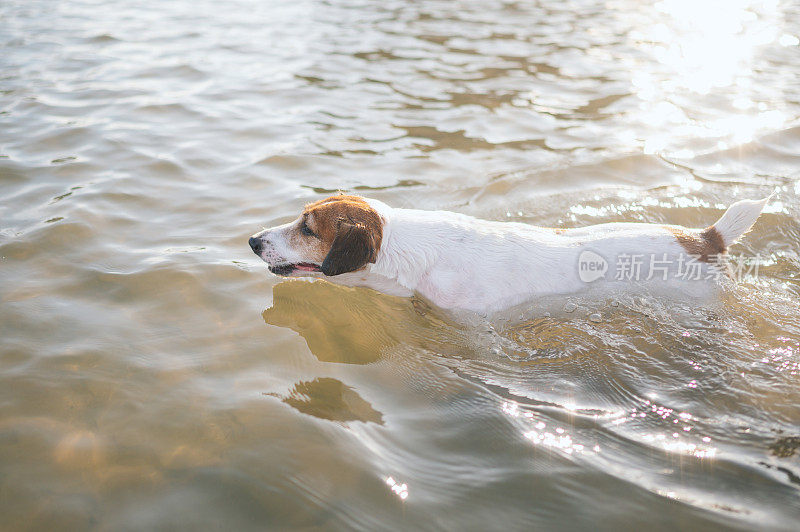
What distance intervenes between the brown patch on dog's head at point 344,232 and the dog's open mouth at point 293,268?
0.14m

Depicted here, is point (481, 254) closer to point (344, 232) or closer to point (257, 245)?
point (344, 232)

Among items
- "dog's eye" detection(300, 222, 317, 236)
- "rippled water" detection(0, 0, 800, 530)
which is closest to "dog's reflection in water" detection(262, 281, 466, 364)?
"rippled water" detection(0, 0, 800, 530)

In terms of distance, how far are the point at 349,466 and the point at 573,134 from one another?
6.49 m

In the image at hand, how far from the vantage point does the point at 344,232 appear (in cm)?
486

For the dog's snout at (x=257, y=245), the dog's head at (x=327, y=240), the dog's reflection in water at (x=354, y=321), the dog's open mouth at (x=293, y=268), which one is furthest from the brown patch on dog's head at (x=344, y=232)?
the dog's reflection in water at (x=354, y=321)

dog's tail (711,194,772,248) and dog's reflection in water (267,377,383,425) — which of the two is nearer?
dog's reflection in water (267,377,383,425)

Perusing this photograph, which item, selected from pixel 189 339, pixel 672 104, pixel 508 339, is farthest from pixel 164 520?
pixel 672 104

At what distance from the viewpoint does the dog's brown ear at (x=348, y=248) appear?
486 centimetres

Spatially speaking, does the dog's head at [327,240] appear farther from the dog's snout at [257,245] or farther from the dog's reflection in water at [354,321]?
the dog's reflection in water at [354,321]

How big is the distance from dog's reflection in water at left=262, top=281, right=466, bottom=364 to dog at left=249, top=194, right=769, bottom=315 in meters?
0.23

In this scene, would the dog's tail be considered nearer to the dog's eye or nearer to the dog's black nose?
the dog's eye

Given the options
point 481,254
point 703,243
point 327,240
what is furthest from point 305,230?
point 703,243

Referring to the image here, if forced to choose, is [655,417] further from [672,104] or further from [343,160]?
[672,104]

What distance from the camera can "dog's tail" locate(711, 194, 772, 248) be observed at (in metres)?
4.88
